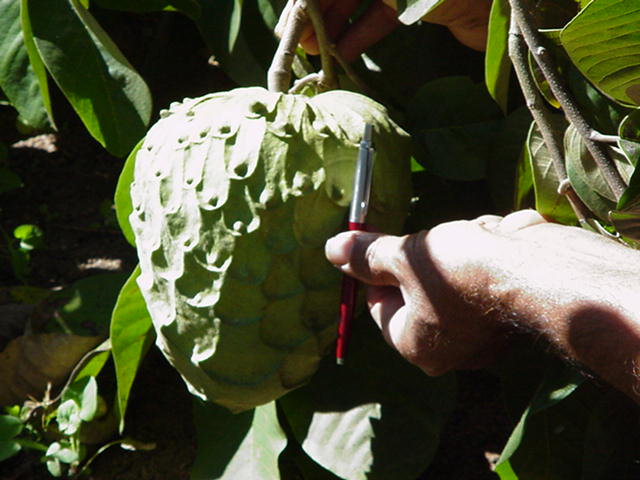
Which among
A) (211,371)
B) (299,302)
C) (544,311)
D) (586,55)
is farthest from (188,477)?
(586,55)

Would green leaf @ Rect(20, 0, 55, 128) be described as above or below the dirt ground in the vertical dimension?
above

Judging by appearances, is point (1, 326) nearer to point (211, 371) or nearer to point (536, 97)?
point (211, 371)

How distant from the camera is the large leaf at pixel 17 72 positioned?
4.67 feet

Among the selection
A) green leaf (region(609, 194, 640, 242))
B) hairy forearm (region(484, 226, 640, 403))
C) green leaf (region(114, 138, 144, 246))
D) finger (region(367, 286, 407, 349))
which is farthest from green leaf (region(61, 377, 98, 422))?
green leaf (region(609, 194, 640, 242))

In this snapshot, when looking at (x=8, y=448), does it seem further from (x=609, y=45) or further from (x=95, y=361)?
(x=609, y=45)

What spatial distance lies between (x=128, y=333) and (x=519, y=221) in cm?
68

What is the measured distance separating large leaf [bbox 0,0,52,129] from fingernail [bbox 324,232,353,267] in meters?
0.67

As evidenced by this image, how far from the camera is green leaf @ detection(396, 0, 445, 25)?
106 centimetres

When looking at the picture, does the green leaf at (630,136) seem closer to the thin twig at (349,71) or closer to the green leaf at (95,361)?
the thin twig at (349,71)

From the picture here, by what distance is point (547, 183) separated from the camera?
1.09 m

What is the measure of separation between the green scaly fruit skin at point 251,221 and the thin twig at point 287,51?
0.17ft

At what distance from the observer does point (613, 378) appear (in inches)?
35.1

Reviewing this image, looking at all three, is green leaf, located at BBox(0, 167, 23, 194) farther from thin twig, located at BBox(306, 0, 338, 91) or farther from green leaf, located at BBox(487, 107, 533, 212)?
green leaf, located at BBox(487, 107, 533, 212)

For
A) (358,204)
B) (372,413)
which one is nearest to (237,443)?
(372,413)
